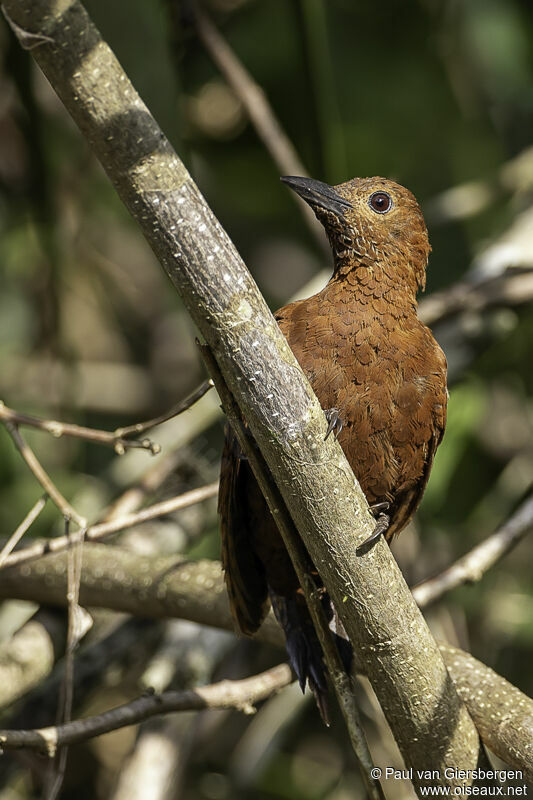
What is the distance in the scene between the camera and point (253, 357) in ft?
5.82

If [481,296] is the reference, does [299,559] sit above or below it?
below

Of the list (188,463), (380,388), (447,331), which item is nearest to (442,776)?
(380,388)

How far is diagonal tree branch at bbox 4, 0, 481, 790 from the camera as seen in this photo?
1.64 meters

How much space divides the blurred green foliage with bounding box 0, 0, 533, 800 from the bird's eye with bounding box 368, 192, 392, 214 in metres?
1.18

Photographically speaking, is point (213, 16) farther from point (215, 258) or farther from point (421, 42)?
point (215, 258)

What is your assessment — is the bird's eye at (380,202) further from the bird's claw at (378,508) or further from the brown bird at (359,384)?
the bird's claw at (378,508)

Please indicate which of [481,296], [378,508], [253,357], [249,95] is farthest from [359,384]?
[249,95]

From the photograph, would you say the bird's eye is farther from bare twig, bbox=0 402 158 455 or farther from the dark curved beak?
bare twig, bbox=0 402 158 455

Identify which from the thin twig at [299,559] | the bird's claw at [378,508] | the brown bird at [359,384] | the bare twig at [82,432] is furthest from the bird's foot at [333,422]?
the bare twig at [82,432]

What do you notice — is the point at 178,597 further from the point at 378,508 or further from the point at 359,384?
the point at 359,384

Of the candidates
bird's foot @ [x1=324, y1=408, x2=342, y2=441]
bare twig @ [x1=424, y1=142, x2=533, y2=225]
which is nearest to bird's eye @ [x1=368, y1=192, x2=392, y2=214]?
bird's foot @ [x1=324, y1=408, x2=342, y2=441]

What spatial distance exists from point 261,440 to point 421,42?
11.9 feet

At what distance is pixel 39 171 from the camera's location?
4301mm

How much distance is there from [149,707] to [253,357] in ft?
3.38
